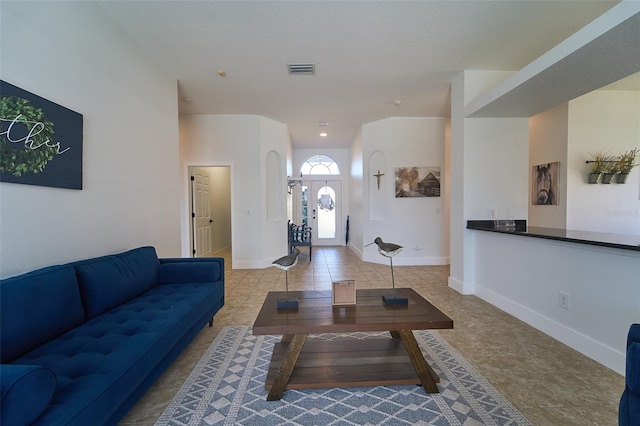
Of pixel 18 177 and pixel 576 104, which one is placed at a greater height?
pixel 576 104

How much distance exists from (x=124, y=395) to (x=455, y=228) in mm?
3898

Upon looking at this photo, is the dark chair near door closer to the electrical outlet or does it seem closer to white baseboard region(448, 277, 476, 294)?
white baseboard region(448, 277, 476, 294)

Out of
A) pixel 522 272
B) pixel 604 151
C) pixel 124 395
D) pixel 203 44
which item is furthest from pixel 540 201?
pixel 124 395

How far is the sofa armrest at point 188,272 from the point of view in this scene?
2.64 metres

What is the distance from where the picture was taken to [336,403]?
5.36 feet

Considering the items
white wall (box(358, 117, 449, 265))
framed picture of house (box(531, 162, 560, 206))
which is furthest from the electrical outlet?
white wall (box(358, 117, 449, 265))

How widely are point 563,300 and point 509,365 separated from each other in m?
0.90

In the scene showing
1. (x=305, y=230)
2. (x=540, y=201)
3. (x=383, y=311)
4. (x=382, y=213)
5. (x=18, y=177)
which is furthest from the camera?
(x=305, y=230)

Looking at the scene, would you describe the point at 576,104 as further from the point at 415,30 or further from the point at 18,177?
the point at 18,177

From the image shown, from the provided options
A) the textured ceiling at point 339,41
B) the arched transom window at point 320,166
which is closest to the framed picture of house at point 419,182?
the textured ceiling at point 339,41

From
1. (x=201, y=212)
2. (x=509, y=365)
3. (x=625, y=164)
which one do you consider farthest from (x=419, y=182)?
(x=201, y=212)

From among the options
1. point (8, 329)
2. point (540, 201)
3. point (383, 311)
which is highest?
point (540, 201)

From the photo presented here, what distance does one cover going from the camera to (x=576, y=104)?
4.18 m

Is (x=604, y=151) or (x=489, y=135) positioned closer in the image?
(x=489, y=135)
